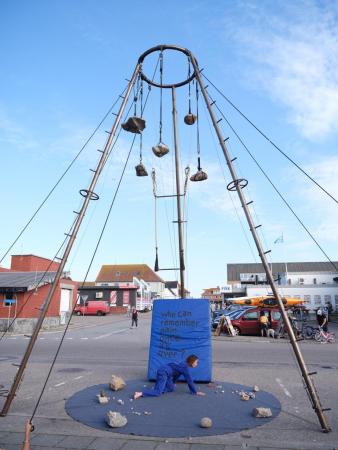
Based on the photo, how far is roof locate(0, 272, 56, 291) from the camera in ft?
→ 87.5

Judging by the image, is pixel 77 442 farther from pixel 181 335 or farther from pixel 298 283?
pixel 298 283

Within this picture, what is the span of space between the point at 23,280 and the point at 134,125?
23732 millimetres

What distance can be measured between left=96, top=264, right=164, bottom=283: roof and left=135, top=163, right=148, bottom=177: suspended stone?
81.8 metres

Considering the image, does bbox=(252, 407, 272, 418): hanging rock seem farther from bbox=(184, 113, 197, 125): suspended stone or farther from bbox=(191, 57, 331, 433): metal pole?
bbox=(184, 113, 197, 125): suspended stone

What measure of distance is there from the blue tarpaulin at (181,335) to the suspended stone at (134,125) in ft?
14.7

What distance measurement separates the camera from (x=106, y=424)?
5.84m

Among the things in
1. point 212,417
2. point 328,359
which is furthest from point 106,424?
point 328,359

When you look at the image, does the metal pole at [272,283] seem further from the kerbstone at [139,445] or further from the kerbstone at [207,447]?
the kerbstone at [139,445]

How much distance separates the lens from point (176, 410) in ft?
21.7

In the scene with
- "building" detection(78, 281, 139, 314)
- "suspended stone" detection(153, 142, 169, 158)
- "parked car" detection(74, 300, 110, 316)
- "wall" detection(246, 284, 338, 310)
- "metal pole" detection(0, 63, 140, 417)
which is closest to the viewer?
"metal pole" detection(0, 63, 140, 417)

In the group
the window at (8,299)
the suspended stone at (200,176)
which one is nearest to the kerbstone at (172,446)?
the suspended stone at (200,176)

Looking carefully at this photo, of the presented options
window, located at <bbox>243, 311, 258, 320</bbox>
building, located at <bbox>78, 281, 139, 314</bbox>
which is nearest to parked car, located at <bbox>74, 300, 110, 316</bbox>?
building, located at <bbox>78, 281, 139, 314</bbox>

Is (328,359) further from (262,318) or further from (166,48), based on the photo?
(166,48)

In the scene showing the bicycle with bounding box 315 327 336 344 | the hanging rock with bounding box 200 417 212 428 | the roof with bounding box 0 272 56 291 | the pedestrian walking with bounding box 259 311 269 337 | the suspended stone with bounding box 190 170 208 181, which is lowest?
the bicycle with bounding box 315 327 336 344
